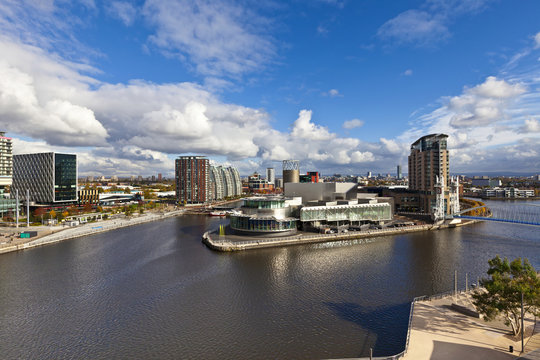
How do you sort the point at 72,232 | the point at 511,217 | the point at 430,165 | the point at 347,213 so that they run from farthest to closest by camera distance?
1. the point at 430,165
2. the point at 511,217
3. the point at 347,213
4. the point at 72,232

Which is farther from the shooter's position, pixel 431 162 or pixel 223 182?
pixel 223 182

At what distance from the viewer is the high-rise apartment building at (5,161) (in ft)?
288

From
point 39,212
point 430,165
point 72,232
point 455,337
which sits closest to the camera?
point 455,337

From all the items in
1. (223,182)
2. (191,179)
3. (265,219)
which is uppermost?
(191,179)

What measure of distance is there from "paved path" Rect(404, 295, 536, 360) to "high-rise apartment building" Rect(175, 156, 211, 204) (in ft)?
420

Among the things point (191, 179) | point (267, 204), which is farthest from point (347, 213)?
point (191, 179)

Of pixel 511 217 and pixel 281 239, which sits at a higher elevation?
pixel 281 239

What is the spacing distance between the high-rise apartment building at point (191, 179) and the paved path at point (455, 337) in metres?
128

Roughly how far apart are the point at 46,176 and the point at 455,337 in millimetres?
118783

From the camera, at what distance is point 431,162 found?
304 ft

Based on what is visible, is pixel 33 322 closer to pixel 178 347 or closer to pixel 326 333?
pixel 178 347

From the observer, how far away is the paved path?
18.5 metres

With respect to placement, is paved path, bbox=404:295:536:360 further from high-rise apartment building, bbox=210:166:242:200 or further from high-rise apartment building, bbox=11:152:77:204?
high-rise apartment building, bbox=210:166:242:200

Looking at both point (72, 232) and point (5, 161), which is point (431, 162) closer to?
point (72, 232)
